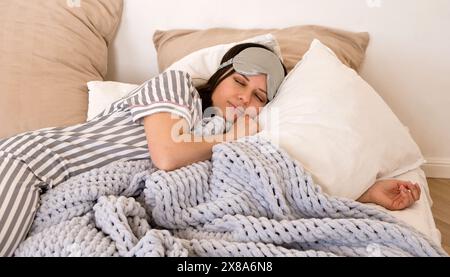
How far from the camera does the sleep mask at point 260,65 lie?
1.24m

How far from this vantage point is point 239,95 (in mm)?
1236

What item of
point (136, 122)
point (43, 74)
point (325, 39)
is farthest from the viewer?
point (325, 39)


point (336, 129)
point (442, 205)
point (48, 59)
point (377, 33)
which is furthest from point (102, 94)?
point (442, 205)

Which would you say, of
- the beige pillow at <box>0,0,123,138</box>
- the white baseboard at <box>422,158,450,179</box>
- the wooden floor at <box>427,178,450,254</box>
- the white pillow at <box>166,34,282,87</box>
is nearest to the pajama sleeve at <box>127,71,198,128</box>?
Answer: the white pillow at <box>166,34,282,87</box>

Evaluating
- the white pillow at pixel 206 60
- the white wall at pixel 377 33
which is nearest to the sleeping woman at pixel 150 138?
the white pillow at pixel 206 60

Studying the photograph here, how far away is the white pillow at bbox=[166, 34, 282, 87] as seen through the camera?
1406mm

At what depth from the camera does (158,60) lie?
1.66m

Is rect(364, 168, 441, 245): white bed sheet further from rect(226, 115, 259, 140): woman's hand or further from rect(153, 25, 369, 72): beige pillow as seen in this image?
rect(153, 25, 369, 72): beige pillow

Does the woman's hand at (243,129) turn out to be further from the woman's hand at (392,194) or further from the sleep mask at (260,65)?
the woman's hand at (392,194)

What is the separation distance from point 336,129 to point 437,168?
89 centimetres

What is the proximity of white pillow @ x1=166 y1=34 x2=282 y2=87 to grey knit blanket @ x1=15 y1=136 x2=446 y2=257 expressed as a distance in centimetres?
43
